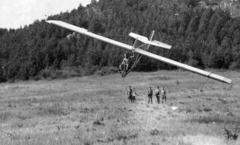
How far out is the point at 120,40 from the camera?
15175cm

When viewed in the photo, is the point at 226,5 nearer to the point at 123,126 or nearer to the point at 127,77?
the point at 127,77

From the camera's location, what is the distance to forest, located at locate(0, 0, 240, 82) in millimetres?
133875

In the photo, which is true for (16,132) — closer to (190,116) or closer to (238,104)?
(190,116)

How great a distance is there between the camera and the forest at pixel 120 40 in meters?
134

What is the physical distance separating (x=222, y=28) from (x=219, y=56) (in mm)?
22946

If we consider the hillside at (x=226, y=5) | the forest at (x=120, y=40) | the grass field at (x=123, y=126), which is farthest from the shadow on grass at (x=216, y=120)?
the hillside at (x=226, y=5)

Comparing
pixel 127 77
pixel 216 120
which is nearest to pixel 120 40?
pixel 127 77

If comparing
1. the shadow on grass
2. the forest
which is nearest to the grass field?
the shadow on grass

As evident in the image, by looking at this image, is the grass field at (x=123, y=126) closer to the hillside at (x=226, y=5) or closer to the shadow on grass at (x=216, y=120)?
the shadow on grass at (x=216, y=120)

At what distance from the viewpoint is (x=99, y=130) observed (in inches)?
917

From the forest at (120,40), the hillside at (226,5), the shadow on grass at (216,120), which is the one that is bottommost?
the shadow on grass at (216,120)

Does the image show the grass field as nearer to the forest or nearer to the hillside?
the forest

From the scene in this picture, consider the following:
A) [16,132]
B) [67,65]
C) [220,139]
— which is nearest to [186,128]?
[220,139]

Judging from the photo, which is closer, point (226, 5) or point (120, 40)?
point (120, 40)
